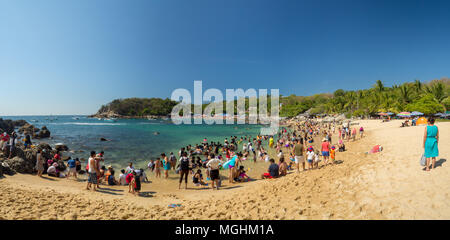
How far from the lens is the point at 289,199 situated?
554 centimetres

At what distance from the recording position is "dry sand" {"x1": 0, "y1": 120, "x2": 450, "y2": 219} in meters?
4.27

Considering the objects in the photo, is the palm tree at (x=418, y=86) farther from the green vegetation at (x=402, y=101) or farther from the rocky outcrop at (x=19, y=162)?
the rocky outcrop at (x=19, y=162)

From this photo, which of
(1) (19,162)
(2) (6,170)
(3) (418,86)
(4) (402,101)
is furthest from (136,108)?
(3) (418,86)

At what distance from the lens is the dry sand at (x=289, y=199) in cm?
427

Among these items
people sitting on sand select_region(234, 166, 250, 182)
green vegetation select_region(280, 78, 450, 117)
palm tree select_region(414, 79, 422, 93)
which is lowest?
people sitting on sand select_region(234, 166, 250, 182)

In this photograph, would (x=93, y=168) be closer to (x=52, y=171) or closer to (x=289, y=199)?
(x=52, y=171)

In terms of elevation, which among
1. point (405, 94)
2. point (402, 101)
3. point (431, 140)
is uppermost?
point (405, 94)

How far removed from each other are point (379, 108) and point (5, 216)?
214ft

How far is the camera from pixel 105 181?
8.98 m

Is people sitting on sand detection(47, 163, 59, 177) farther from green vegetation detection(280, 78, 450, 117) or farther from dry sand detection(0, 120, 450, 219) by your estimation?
green vegetation detection(280, 78, 450, 117)

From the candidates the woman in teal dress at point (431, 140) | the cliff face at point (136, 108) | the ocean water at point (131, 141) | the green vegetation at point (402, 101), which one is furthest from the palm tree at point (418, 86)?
the cliff face at point (136, 108)

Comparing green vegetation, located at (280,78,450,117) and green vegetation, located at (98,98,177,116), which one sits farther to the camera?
green vegetation, located at (98,98,177,116)

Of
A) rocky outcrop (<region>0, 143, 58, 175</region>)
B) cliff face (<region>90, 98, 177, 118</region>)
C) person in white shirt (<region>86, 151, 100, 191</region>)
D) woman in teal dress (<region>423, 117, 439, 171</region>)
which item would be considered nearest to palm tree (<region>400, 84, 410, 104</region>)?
woman in teal dress (<region>423, 117, 439, 171</region>)
